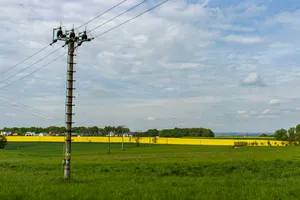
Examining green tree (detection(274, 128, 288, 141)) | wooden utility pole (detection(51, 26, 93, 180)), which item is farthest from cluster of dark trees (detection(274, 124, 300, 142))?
wooden utility pole (detection(51, 26, 93, 180))

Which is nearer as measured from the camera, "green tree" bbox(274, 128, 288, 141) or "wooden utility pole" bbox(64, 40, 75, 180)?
"wooden utility pole" bbox(64, 40, 75, 180)

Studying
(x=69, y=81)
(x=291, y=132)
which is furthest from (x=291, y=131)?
(x=69, y=81)

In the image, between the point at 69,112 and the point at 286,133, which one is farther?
the point at 286,133

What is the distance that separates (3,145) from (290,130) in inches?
4736

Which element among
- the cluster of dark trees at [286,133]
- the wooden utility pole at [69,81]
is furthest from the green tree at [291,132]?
the wooden utility pole at [69,81]

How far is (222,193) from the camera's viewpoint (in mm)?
17438

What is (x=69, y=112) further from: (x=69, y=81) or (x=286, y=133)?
(x=286, y=133)

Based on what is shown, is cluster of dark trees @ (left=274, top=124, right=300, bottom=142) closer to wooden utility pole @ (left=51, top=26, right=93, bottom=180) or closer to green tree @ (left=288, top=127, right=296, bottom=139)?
green tree @ (left=288, top=127, right=296, bottom=139)

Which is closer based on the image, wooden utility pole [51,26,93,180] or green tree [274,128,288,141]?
wooden utility pole [51,26,93,180]

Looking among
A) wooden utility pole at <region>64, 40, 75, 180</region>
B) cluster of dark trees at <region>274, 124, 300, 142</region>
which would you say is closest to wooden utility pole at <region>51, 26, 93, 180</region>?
wooden utility pole at <region>64, 40, 75, 180</region>

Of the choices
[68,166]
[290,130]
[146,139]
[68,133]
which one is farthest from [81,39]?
[290,130]

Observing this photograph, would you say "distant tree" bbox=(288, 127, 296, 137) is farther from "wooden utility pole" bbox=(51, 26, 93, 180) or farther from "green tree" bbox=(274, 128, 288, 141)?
"wooden utility pole" bbox=(51, 26, 93, 180)

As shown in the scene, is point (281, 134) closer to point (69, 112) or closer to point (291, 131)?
point (291, 131)

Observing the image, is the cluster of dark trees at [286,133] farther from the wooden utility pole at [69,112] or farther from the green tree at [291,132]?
the wooden utility pole at [69,112]
